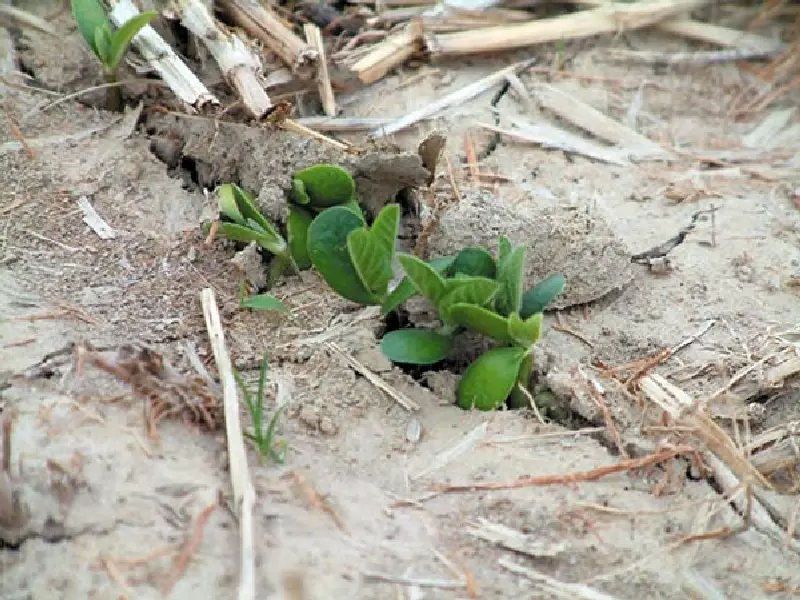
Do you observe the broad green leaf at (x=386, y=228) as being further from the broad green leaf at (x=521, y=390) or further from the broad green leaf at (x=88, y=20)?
the broad green leaf at (x=88, y=20)

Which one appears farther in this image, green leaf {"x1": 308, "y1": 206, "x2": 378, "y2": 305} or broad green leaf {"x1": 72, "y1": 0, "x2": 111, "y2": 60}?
broad green leaf {"x1": 72, "y1": 0, "x2": 111, "y2": 60}

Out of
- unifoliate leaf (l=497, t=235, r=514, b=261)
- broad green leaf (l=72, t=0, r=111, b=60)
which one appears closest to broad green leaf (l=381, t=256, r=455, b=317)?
unifoliate leaf (l=497, t=235, r=514, b=261)

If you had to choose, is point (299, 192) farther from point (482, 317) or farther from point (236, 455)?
point (236, 455)

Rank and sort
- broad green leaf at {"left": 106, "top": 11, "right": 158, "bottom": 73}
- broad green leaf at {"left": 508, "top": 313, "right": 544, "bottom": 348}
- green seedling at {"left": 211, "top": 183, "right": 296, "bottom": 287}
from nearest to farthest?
broad green leaf at {"left": 508, "top": 313, "right": 544, "bottom": 348} → green seedling at {"left": 211, "top": 183, "right": 296, "bottom": 287} → broad green leaf at {"left": 106, "top": 11, "right": 158, "bottom": 73}

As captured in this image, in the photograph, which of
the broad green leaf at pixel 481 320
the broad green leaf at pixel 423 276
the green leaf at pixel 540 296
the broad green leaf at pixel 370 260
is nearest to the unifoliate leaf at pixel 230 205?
the broad green leaf at pixel 370 260

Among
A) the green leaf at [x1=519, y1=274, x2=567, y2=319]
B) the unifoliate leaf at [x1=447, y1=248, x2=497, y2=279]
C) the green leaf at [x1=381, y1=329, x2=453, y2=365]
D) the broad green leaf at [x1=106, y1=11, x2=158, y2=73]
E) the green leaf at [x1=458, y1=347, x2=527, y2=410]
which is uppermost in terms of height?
the broad green leaf at [x1=106, y1=11, x2=158, y2=73]

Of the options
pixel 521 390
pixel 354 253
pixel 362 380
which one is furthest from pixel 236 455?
pixel 521 390

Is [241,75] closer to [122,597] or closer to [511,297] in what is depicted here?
[511,297]

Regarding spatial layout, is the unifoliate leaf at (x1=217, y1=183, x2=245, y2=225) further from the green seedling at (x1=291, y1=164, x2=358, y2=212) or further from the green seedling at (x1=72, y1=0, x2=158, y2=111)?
the green seedling at (x1=72, y1=0, x2=158, y2=111)
